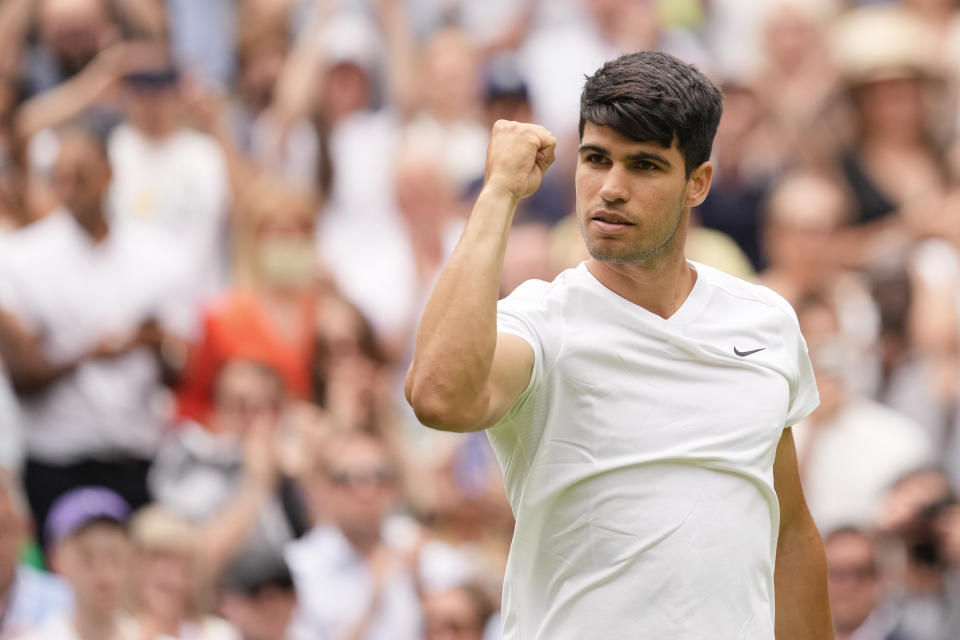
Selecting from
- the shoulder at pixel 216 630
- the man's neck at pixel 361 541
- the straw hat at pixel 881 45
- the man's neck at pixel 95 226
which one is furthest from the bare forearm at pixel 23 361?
the straw hat at pixel 881 45

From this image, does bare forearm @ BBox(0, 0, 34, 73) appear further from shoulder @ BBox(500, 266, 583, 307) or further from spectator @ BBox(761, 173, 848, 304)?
shoulder @ BBox(500, 266, 583, 307)

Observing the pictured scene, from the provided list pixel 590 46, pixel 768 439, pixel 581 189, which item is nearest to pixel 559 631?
pixel 768 439

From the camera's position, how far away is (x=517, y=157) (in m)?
2.30

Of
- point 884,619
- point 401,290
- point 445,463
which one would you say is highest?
point 401,290

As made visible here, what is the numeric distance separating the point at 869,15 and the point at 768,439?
18.4 ft

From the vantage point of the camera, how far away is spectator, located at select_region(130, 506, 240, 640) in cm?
606

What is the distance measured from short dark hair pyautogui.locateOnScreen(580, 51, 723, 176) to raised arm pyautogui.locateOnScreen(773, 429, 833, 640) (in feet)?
2.05

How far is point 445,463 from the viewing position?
22.5 ft

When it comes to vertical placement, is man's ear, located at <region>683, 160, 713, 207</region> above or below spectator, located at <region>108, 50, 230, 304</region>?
above

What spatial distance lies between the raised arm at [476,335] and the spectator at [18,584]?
4.12m

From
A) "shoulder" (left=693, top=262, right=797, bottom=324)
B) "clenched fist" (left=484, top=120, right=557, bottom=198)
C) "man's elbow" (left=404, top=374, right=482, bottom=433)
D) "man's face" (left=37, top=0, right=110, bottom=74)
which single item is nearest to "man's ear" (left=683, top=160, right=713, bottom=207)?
"shoulder" (left=693, top=262, right=797, bottom=324)

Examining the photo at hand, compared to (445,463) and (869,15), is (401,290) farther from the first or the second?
(869,15)

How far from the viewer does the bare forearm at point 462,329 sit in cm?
213

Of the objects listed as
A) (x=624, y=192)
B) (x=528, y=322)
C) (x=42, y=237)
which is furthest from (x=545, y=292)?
(x=42, y=237)
